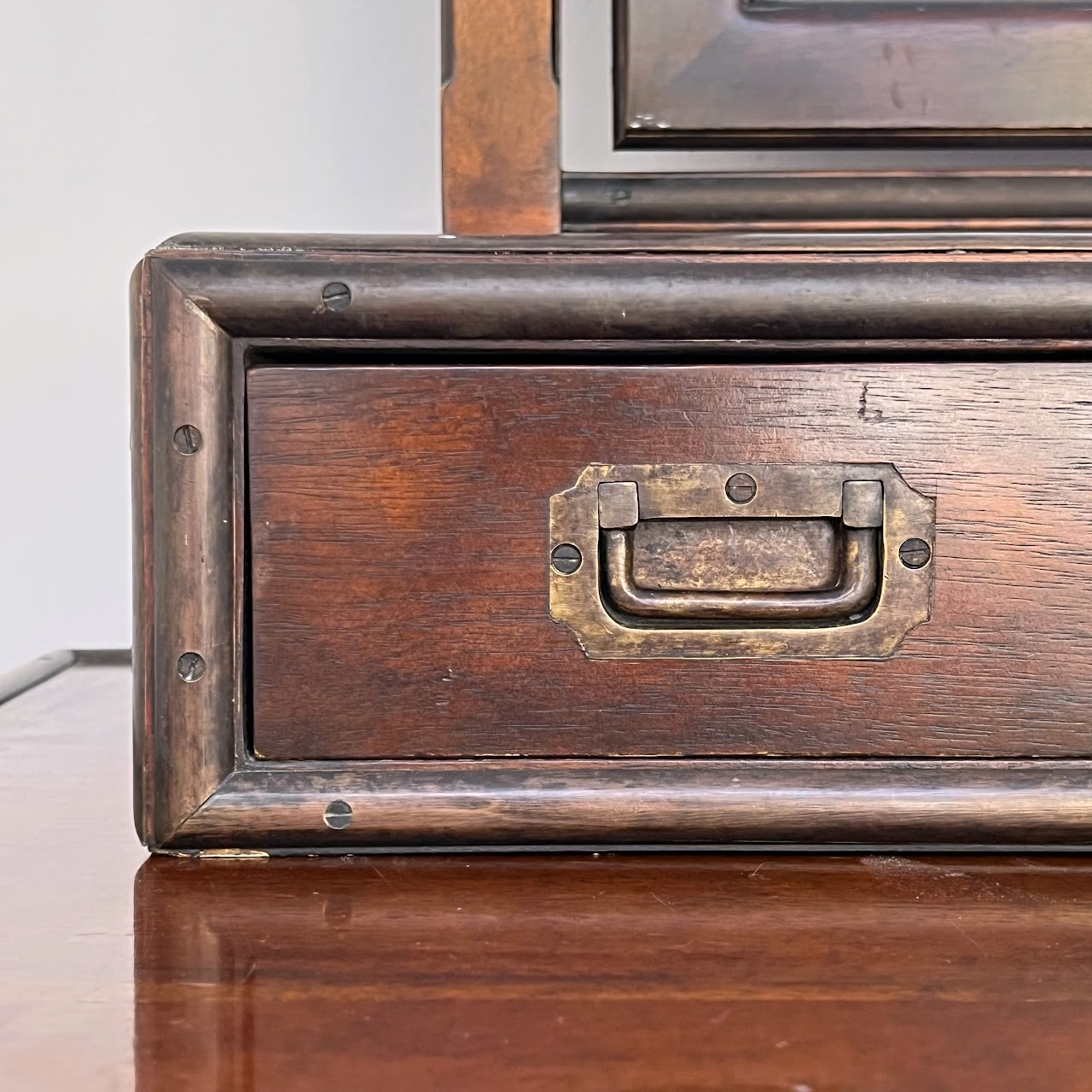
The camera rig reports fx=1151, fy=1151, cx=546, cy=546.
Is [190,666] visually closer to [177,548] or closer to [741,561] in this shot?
[177,548]

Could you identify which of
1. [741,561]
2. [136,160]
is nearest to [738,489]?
[741,561]

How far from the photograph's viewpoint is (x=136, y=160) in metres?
1.09

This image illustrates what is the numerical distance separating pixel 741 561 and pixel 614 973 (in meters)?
0.20

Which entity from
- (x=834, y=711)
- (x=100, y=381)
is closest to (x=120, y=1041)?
→ (x=834, y=711)

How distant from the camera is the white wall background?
1.05 m

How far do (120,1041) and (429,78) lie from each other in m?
0.91

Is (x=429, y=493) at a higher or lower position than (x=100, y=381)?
lower

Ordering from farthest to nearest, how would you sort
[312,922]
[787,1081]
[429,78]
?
1. [429,78]
2. [312,922]
3. [787,1081]

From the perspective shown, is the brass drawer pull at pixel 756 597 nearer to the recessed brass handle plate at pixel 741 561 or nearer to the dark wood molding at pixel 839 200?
the recessed brass handle plate at pixel 741 561

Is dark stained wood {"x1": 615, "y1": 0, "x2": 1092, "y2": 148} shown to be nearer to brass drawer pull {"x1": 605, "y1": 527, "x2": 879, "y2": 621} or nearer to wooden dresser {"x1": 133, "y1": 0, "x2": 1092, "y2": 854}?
wooden dresser {"x1": 133, "y1": 0, "x2": 1092, "y2": 854}

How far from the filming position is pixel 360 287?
496mm

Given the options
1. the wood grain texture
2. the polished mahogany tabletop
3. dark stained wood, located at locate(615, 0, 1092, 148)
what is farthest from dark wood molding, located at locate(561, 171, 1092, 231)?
the polished mahogany tabletop

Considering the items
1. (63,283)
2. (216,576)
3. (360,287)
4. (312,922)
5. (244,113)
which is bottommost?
(312,922)

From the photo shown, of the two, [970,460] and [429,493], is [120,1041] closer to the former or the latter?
[429,493]
